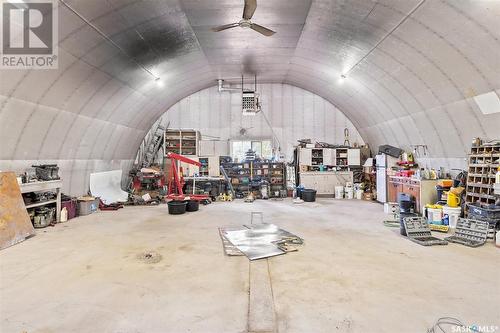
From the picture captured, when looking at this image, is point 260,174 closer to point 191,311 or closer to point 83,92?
point 83,92

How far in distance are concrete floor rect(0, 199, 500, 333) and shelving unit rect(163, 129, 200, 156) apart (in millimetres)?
6061

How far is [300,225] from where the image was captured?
5.93 m

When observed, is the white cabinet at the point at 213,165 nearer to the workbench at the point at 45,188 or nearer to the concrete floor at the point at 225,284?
the workbench at the point at 45,188

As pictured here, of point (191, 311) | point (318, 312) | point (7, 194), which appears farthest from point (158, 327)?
point (7, 194)

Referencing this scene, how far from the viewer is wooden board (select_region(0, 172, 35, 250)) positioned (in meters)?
4.57

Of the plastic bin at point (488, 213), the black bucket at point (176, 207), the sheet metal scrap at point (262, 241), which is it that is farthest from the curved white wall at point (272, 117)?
the plastic bin at point (488, 213)

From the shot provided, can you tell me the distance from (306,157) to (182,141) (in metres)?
5.45

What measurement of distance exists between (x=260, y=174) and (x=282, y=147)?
1785 millimetres

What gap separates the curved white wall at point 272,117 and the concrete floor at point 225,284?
695 centimetres

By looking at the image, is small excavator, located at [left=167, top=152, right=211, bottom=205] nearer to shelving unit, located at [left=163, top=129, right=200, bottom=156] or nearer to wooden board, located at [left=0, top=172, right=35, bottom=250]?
shelving unit, located at [left=163, top=129, right=200, bottom=156]

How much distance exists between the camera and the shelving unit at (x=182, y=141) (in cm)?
1096

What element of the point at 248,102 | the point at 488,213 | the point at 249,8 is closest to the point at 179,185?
the point at 248,102

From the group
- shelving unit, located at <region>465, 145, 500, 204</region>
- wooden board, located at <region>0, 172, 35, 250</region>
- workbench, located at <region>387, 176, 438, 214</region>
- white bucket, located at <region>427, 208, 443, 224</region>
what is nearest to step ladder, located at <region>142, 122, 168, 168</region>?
wooden board, located at <region>0, 172, 35, 250</region>

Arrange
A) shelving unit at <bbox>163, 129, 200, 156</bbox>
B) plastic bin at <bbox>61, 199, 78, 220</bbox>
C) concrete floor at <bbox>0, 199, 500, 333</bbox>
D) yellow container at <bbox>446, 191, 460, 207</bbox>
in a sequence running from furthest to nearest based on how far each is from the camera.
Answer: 1. shelving unit at <bbox>163, 129, 200, 156</bbox>
2. plastic bin at <bbox>61, 199, 78, 220</bbox>
3. yellow container at <bbox>446, 191, 460, 207</bbox>
4. concrete floor at <bbox>0, 199, 500, 333</bbox>
